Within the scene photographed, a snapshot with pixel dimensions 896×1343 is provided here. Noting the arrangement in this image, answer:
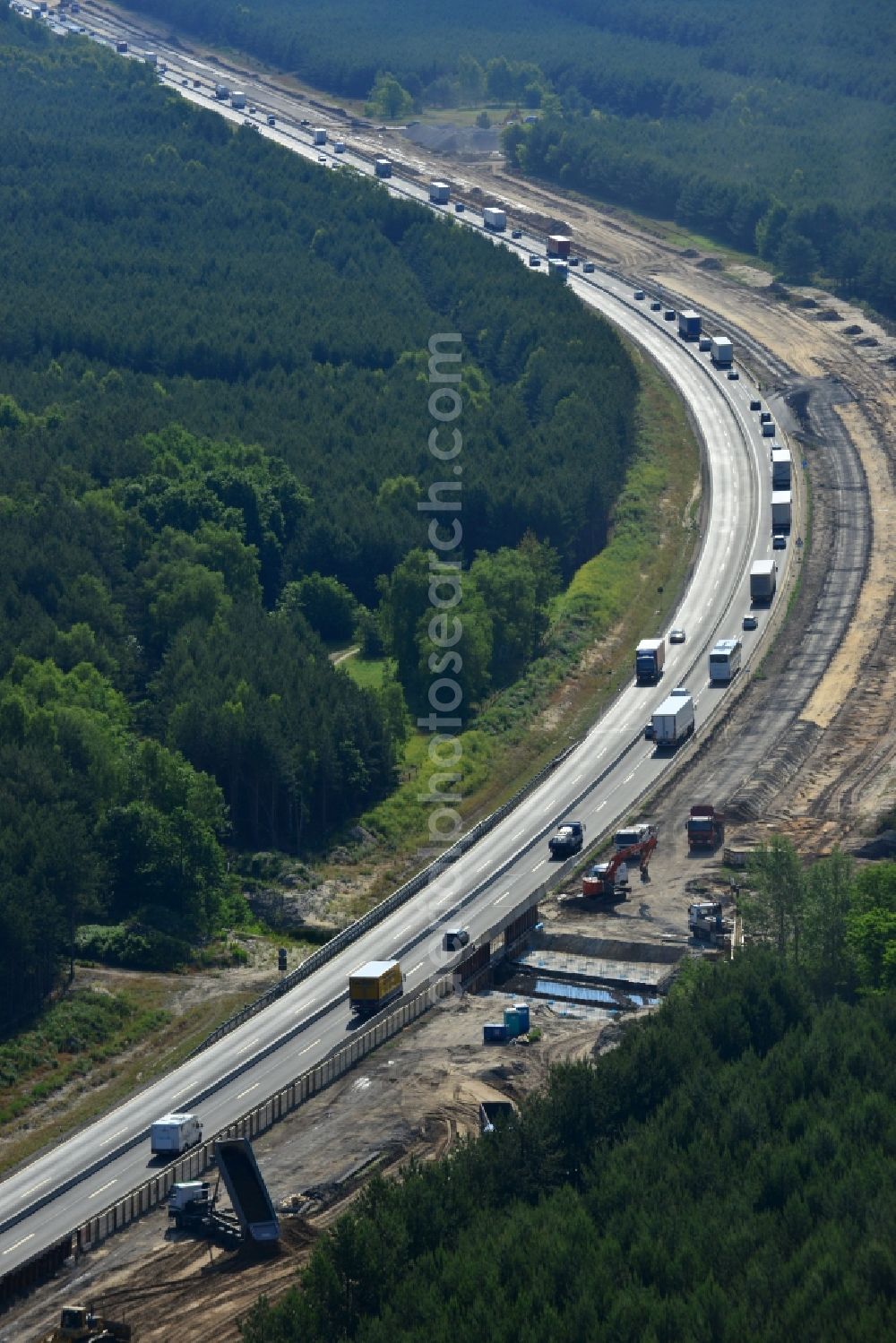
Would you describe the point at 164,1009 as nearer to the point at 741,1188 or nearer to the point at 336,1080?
the point at 336,1080

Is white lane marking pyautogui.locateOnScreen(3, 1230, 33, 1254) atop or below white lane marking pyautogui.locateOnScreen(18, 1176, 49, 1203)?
atop

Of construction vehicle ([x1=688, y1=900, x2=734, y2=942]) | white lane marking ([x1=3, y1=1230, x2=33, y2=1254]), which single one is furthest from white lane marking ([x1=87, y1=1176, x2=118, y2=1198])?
construction vehicle ([x1=688, y1=900, x2=734, y2=942])

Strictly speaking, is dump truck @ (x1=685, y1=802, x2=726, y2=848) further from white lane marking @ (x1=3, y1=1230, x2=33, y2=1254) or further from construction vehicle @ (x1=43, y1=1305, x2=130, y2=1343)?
construction vehicle @ (x1=43, y1=1305, x2=130, y2=1343)

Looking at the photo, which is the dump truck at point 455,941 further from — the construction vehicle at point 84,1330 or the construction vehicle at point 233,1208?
the construction vehicle at point 84,1330

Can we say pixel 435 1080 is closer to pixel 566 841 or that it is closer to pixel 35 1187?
pixel 35 1187

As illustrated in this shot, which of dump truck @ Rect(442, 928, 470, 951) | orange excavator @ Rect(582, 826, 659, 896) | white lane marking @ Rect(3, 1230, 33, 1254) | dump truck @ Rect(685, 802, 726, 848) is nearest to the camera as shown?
white lane marking @ Rect(3, 1230, 33, 1254)

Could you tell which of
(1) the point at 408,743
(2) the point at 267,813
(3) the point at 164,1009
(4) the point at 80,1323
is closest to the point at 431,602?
(1) the point at 408,743

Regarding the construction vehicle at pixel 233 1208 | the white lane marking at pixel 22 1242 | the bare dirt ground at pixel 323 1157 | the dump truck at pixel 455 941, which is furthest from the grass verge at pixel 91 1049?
the construction vehicle at pixel 233 1208
